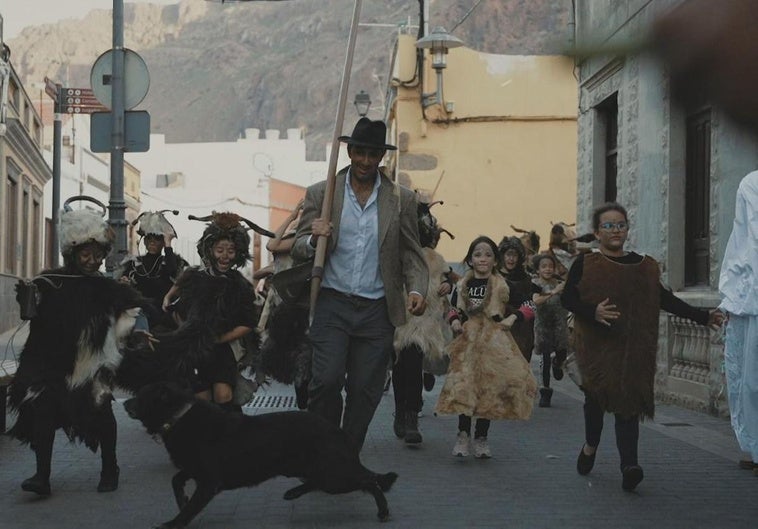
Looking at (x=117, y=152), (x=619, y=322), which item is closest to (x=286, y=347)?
(x=619, y=322)

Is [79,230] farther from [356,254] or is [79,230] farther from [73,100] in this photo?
[73,100]

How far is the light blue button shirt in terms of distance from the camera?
6.34 meters

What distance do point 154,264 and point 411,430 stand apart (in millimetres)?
2760

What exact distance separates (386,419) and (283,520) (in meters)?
4.60

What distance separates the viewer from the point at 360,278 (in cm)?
633

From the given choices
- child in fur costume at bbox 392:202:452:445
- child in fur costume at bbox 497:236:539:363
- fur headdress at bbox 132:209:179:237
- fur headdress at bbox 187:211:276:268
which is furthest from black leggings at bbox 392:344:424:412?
fur headdress at bbox 132:209:179:237

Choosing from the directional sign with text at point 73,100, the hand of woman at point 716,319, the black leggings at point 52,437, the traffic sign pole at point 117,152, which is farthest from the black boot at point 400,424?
the directional sign with text at point 73,100

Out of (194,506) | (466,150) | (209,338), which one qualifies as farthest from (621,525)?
(466,150)

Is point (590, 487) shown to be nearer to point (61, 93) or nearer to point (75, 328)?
point (75, 328)

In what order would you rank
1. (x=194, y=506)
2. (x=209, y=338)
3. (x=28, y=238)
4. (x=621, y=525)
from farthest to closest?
(x=28, y=238) < (x=209, y=338) < (x=621, y=525) < (x=194, y=506)

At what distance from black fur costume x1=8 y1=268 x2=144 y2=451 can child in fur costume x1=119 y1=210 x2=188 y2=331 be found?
302 cm

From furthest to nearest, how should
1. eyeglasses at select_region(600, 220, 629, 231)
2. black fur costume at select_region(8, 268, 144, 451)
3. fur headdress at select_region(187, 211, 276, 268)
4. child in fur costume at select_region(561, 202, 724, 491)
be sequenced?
fur headdress at select_region(187, 211, 276, 268)
eyeglasses at select_region(600, 220, 629, 231)
child in fur costume at select_region(561, 202, 724, 491)
black fur costume at select_region(8, 268, 144, 451)

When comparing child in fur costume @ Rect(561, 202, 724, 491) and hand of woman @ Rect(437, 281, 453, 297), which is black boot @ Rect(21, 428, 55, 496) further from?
hand of woman @ Rect(437, 281, 453, 297)

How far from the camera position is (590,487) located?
688 cm
